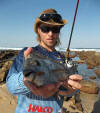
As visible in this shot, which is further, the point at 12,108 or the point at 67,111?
the point at 67,111

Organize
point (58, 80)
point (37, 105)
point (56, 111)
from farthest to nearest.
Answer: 1. point (56, 111)
2. point (37, 105)
3. point (58, 80)

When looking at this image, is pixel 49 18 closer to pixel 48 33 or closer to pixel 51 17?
pixel 51 17

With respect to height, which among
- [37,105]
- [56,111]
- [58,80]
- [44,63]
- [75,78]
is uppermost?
[44,63]

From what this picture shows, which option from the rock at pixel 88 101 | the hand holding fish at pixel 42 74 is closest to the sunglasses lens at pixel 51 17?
the hand holding fish at pixel 42 74

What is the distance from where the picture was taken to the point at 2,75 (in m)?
9.06

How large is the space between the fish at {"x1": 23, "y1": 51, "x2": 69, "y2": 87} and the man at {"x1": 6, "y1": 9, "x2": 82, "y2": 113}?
0.12 metres

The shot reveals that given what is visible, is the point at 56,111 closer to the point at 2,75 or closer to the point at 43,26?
the point at 43,26

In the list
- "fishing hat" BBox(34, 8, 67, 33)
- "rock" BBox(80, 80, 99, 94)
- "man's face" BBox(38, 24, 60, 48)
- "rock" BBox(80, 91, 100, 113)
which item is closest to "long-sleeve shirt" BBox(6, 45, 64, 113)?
"man's face" BBox(38, 24, 60, 48)

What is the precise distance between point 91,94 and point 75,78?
7456 millimetres

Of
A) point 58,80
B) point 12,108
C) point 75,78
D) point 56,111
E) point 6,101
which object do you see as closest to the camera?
point 58,80

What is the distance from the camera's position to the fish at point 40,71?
134 cm

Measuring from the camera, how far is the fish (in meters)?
1.34

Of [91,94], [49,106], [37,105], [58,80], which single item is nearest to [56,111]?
[49,106]

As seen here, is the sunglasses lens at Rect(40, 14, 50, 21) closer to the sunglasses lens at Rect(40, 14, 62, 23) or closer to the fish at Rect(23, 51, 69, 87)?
the sunglasses lens at Rect(40, 14, 62, 23)
